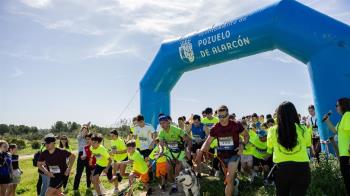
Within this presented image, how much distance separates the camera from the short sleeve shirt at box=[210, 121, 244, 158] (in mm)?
6820

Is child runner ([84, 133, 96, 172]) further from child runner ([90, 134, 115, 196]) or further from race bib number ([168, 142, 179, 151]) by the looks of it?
race bib number ([168, 142, 179, 151])

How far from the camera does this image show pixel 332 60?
872 centimetres

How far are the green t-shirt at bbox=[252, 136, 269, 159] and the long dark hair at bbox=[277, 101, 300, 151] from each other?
5037mm

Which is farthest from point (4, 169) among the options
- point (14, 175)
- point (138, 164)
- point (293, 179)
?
point (293, 179)

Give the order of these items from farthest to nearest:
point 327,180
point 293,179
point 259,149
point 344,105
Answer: point 259,149 → point 327,180 → point 344,105 → point 293,179

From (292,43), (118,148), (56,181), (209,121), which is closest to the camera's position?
(56,181)

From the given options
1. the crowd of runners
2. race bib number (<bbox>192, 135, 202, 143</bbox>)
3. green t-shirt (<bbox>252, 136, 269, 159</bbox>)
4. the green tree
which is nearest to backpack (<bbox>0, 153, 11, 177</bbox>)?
the crowd of runners

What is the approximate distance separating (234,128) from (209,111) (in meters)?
3.76

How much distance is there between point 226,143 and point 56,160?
378cm

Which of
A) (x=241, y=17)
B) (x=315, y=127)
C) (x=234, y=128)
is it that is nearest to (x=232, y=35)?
(x=241, y=17)

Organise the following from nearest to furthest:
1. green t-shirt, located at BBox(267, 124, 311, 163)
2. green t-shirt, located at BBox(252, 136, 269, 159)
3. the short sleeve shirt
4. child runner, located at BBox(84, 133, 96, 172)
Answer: green t-shirt, located at BBox(267, 124, 311, 163) → the short sleeve shirt → green t-shirt, located at BBox(252, 136, 269, 159) → child runner, located at BBox(84, 133, 96, 172)

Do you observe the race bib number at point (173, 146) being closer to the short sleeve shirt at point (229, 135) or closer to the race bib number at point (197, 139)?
the race bib number at point (197, 139)

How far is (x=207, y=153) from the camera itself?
26.3 feet

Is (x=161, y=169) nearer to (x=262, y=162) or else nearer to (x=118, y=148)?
(x=118, y=148)
